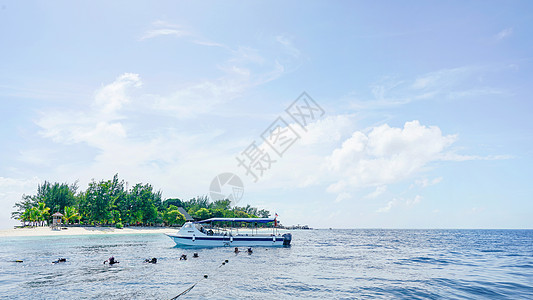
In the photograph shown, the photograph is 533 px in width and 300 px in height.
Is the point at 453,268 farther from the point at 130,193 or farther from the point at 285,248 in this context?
the point at 130,193

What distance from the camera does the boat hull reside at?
6016cm

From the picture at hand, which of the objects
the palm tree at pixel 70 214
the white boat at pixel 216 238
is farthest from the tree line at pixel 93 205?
the white boat at pixel 216 238

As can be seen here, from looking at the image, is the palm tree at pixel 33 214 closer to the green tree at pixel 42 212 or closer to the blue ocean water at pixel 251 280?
the green tree at pixel 42 212

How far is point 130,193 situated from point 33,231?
35.9m

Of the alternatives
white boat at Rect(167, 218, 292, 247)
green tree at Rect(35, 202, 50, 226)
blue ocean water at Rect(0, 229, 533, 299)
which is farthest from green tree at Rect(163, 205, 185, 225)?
blue ocean water at Rect(0, 229, 533, 299)

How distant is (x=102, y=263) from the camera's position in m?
38.2

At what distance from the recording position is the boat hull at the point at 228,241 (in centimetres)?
6016

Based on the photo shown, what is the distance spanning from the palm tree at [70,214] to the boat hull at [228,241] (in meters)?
66.5

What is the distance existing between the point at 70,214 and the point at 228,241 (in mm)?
75473

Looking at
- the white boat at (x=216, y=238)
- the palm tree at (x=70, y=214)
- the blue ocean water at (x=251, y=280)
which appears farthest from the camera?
the palm tree at (x=70, y=214)

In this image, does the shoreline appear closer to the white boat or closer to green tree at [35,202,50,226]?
green tree at [35,202,50,226]

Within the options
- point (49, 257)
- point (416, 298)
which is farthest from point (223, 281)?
point (49, 257)

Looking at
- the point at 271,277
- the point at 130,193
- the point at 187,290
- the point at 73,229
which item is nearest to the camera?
the point at 187,290

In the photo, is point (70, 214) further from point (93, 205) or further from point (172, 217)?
point (172, 217)
